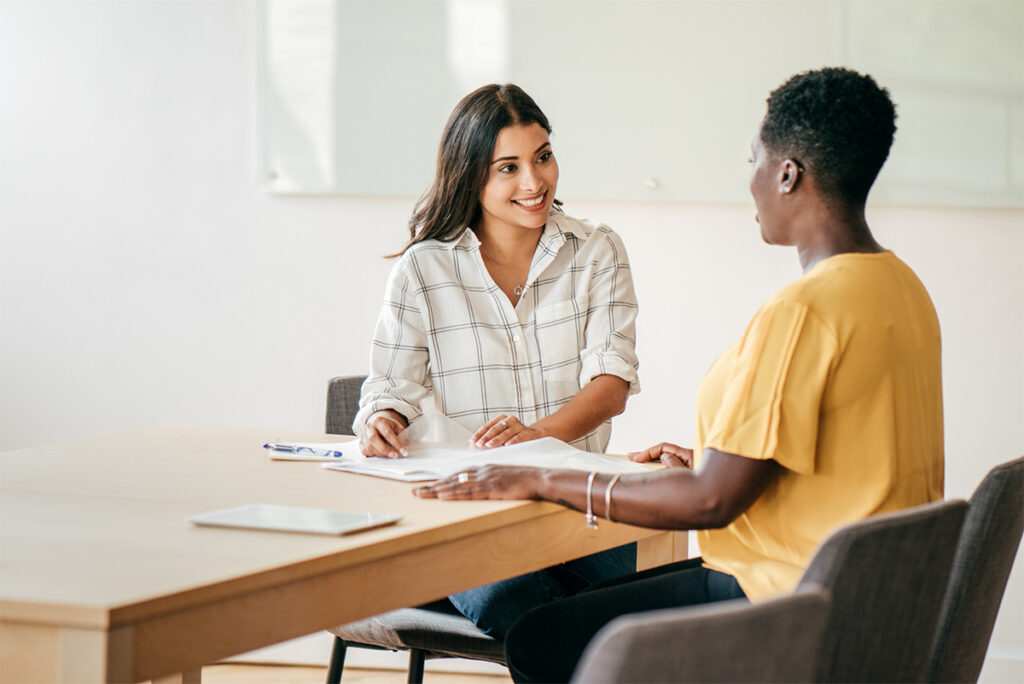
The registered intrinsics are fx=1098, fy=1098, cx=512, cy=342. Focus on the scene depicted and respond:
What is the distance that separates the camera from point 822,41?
2.97 meters

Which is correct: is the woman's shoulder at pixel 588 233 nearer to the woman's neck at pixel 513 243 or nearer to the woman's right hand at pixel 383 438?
the woman's neck at pixel 513 243

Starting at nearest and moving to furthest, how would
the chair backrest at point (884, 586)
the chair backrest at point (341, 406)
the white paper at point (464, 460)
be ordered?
the chair backrest at point (884, 586)
the white paper at point (464, 460)
the chair backrest at point (341, 406)

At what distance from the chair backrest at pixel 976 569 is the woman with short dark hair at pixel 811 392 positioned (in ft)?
0.22

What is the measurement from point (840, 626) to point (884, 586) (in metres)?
0.06

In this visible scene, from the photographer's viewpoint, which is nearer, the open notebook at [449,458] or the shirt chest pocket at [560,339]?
the open notebook at [449,458]

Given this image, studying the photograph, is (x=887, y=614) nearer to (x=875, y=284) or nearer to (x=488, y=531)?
(x=875, y=284)

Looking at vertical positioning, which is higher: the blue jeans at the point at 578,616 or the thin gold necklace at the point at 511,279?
the thin gold necklace at the point at 511,279

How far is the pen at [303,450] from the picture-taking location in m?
1.92

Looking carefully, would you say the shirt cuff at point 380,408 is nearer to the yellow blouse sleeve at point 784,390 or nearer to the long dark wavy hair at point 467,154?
the long dark wavy hair at point 467,154

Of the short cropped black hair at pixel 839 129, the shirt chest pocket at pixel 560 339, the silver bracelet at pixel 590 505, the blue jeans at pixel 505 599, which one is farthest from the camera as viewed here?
the shirt chest pocket at pixel 560 339

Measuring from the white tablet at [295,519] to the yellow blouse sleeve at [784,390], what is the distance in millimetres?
459

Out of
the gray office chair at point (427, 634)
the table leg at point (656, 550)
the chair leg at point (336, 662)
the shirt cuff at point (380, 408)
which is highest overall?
the shirt cuff at point (380, 408)

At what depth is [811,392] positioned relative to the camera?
4.23ft

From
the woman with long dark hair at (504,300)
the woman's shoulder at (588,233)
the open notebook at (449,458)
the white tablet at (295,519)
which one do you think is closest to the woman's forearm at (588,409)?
the woman with long dark hair at (504,300)
